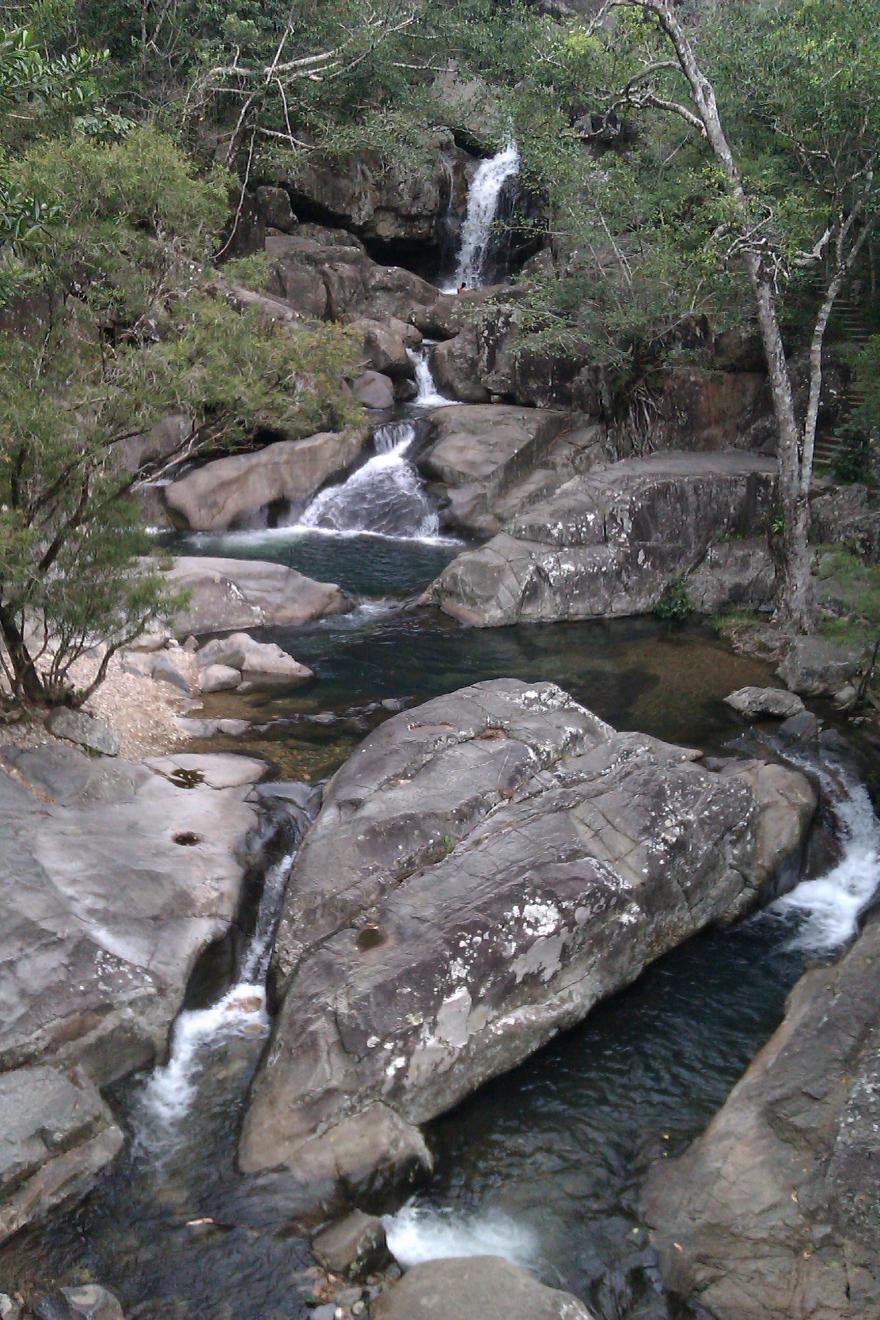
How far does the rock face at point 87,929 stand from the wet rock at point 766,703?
7.07 m

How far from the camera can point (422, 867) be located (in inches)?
354

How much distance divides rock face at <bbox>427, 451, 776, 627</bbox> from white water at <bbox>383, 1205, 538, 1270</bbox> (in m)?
11.1

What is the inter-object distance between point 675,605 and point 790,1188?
12.4m

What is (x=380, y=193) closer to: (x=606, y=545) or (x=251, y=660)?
(x=606, y=545)

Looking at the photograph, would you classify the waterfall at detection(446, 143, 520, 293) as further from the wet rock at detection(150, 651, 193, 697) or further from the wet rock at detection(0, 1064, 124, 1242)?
the wet rock at detection(0, 1064, 124, 1242)

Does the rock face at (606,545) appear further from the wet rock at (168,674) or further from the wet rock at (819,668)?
the wet rock at (168,674)

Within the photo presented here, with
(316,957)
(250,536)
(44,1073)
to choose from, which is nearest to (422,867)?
(316,957)

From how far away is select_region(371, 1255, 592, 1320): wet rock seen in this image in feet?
19.1

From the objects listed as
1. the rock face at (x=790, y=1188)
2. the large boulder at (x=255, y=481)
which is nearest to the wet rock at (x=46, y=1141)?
the rock face at (x=790, y=1188)

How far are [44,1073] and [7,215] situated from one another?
598cm

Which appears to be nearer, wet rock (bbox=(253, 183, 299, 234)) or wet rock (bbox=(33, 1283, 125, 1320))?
wet rock (bbox=(33, 1283, 125, 1320))

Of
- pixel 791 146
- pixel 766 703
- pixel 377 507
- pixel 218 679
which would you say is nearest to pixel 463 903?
pixel 218 679

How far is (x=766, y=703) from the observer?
546 inches

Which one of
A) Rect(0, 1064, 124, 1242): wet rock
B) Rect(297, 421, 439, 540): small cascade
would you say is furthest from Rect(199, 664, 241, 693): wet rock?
Rect(297, 421, 439, 540): small cascade
